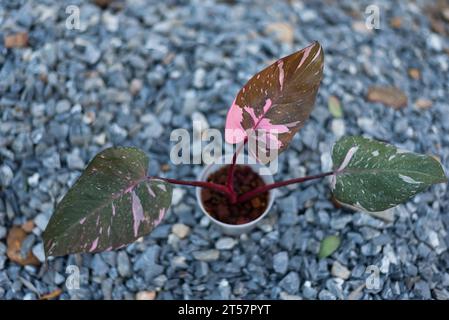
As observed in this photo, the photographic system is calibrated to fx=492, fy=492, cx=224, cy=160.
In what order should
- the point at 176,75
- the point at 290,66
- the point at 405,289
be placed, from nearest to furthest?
1. the point at 290,66
2. the point at 405,289
3. the point at 176,75

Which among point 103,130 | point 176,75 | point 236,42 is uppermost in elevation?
point 236,42

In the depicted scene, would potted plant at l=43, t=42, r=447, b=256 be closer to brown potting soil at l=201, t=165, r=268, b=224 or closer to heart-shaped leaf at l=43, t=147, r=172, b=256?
heart-shaped leaf at l=43, t=147, r=172, b=256

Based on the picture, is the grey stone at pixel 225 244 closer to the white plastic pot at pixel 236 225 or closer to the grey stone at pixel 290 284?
the white plastic pot at pixel 236 225

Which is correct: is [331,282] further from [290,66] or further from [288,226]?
[290,66]

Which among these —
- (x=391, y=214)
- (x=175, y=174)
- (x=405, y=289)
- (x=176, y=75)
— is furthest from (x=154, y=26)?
(x=405, y=289)

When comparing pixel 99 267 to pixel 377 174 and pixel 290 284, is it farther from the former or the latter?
pixel 377 174

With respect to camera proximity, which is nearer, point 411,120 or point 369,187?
point 369,187

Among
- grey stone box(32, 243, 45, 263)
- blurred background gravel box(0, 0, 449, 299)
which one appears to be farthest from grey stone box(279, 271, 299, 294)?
grey stone box(32, 243, 45, 263)
